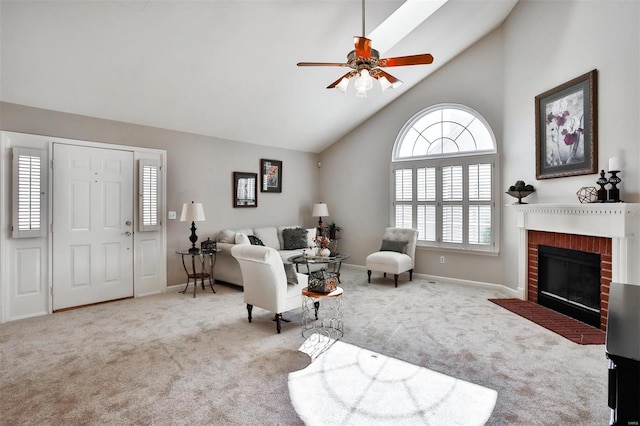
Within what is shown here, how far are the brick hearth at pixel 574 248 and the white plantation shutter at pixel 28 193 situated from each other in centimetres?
605

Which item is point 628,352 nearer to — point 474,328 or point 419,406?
point 419,406

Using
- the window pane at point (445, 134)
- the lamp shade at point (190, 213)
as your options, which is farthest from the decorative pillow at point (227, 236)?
the window pane at point (445, 134)

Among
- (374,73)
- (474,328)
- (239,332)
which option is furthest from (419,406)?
(374,73)

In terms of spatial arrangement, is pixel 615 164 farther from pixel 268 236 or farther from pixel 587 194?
pixel 268 236

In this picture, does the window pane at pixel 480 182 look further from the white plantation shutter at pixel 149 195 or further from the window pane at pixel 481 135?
the white plantation shutter at pixel 149 195

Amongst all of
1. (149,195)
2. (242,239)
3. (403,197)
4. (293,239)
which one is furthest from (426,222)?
(149,195)

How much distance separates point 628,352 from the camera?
100 centimetres

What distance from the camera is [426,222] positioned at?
5.95 meters

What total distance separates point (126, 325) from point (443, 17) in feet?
18.4

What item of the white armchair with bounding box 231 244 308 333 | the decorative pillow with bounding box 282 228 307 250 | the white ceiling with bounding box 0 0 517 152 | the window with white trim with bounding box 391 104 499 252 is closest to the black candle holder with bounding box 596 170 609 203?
the window with white trim with bounding box 391 104 499 252

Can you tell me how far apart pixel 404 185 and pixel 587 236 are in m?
2.99

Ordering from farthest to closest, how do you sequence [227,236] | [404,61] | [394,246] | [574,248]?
[394,246]
[227,236]
[574,248]
[404,61]

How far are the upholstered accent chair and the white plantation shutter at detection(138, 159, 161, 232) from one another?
3.50 meters

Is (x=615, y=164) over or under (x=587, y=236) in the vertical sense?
over
